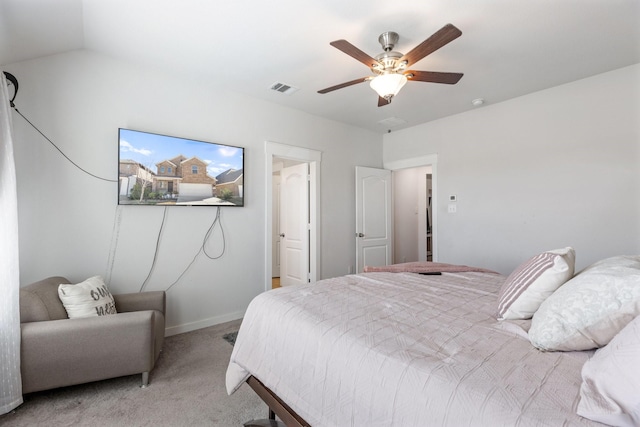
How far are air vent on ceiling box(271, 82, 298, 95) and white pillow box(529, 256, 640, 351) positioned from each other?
3062 mm

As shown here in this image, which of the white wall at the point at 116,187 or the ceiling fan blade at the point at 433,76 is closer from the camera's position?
the ceiling fan blade at the point at 433,76

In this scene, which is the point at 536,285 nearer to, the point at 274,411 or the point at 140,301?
the point at 274,411

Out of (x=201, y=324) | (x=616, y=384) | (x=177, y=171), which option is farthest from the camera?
(x=201, y=324)

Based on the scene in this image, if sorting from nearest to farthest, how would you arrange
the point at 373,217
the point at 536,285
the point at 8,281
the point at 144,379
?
the point at 536,285
the point at 8,281
the point at 144,379
the point at 373,217

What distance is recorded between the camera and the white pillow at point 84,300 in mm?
2109

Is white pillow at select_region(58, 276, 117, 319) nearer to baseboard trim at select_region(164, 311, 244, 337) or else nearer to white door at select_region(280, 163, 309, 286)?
baseboard trim at select_region(164, 311, 244, 337)

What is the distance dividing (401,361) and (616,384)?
0.54 m

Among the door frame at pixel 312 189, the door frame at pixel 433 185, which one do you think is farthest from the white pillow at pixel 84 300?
the door frame at pixel 433 185

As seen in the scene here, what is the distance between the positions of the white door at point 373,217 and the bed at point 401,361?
2.78m

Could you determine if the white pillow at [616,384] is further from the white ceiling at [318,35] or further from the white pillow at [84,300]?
the white pillow at [84,300]

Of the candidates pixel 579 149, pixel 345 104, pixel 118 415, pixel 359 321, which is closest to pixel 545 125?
pixel 579 149

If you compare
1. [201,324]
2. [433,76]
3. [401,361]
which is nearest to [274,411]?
[401,361]

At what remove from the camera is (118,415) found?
1.82 meters

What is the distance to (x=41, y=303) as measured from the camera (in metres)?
2.00
